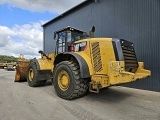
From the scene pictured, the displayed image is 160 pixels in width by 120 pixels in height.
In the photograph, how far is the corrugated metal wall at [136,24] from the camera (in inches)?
399

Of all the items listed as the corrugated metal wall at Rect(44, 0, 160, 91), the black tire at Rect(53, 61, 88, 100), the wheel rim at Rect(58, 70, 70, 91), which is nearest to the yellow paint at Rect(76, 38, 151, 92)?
the black tire at Rect(53, 61, 88, 100)

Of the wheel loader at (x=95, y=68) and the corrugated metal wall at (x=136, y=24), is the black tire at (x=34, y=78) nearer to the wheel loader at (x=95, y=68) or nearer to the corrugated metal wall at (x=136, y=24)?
the wheel loader at (x=95, y=68)

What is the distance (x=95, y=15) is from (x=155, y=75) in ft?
20.5

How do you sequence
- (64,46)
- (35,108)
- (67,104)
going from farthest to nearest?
(64,46), (67,104), (35,108)

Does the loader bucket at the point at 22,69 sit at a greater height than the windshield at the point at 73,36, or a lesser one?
lesser

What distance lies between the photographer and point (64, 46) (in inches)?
376

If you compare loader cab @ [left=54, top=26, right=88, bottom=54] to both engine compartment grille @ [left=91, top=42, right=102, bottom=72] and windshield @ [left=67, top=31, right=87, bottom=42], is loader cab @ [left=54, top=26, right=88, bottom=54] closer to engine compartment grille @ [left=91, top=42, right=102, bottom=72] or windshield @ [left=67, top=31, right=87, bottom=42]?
windshield @ [left=67, top=31, right=87, bottom=42]

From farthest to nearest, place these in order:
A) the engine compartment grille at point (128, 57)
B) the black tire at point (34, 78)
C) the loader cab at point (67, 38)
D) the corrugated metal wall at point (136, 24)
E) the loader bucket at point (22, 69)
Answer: the loader bucket at point (22, 69), the black tire at point (34, 78), the corrugated metal wall at point (136, 24), the loader cab at point (67, 38), the engine compartment grille at point (128, 57)

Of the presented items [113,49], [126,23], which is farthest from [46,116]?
[126,23]

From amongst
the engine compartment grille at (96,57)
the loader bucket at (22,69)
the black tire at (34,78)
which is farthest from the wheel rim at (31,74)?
the engine compartment grille at (96,57)

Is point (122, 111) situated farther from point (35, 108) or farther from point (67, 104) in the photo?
point (35, 108)

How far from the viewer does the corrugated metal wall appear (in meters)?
10.1

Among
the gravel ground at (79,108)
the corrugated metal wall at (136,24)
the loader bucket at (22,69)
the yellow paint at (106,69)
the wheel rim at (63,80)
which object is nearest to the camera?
the gravel ground at (79,108)

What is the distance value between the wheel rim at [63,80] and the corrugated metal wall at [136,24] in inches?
177
